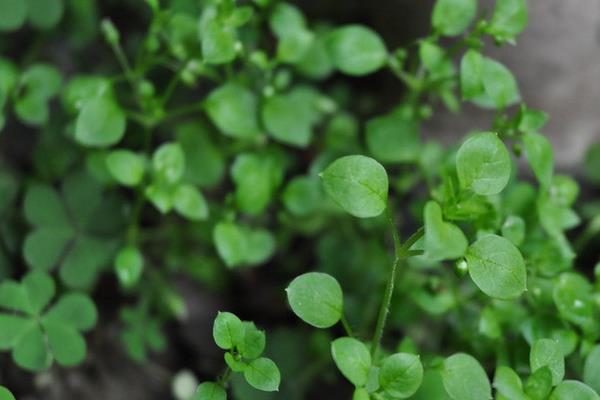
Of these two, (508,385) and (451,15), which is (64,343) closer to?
(508,385)

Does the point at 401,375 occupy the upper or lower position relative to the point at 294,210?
upper

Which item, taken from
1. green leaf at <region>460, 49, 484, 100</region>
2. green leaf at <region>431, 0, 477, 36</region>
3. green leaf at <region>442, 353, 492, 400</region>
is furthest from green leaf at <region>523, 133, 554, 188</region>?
green leaf at <region>442, 353, 492, 400</region>

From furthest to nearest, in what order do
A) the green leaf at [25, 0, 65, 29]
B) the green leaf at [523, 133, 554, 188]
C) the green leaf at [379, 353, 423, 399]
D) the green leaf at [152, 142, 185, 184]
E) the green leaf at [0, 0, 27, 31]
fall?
1. the green leaf at [25, 0, 65, 29]
2. the green leaf at [0, 0, 27, 31]
3. the green leaf at [152, 142, 185, 184]
4. the green leaf at [523, 133, 554, 188]
5. the green leaf at [379, 353, 423, 399]

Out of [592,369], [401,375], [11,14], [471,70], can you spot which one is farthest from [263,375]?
[11,14]

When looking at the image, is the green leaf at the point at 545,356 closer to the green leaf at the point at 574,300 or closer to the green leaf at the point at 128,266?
the green leaf at the point at 574,300

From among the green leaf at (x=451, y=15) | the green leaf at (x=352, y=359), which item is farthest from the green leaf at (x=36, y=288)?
the green leaf at (x=451, y=15)

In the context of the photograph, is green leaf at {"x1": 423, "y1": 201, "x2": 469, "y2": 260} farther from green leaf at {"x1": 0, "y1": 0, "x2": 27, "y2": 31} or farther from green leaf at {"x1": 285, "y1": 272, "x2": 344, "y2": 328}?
green leaf at {"x1": 0, "y1": 0, "x2": 27, "y2": 31}
